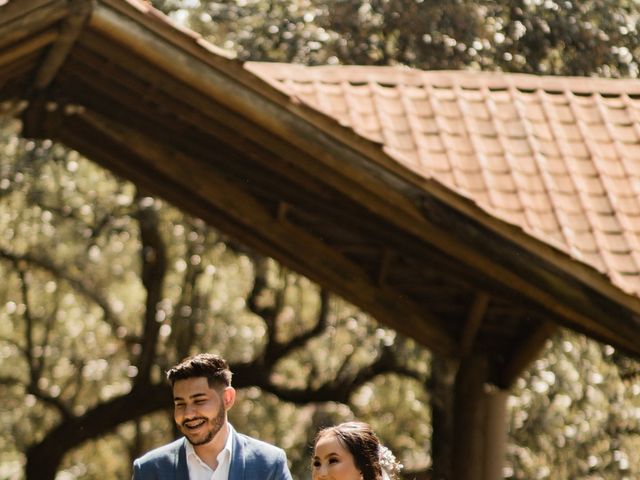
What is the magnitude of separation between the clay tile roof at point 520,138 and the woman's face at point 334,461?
8.55ft

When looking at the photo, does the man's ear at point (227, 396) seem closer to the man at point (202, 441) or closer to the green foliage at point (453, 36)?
the man at point (202, 441)

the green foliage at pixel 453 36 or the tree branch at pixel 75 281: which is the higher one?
the green foliage at pixel 453 36

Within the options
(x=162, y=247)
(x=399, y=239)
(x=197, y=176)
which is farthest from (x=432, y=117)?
(x=162, y=247)

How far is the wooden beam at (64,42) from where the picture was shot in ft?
21.8

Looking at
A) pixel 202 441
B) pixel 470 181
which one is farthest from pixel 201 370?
pixel 470 181

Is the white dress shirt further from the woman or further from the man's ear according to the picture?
the woman

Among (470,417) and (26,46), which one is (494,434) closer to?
(470,417)

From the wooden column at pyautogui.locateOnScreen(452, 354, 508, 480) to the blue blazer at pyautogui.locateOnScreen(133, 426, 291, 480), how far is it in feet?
16.2

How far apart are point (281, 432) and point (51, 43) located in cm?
919

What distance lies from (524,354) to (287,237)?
184 cm

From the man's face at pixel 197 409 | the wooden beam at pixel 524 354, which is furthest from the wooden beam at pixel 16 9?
the wooden beam at pixel 524 354

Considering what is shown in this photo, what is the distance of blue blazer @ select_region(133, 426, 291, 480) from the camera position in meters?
4.46

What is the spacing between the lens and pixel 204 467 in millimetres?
4504

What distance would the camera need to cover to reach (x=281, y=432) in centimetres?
1614
